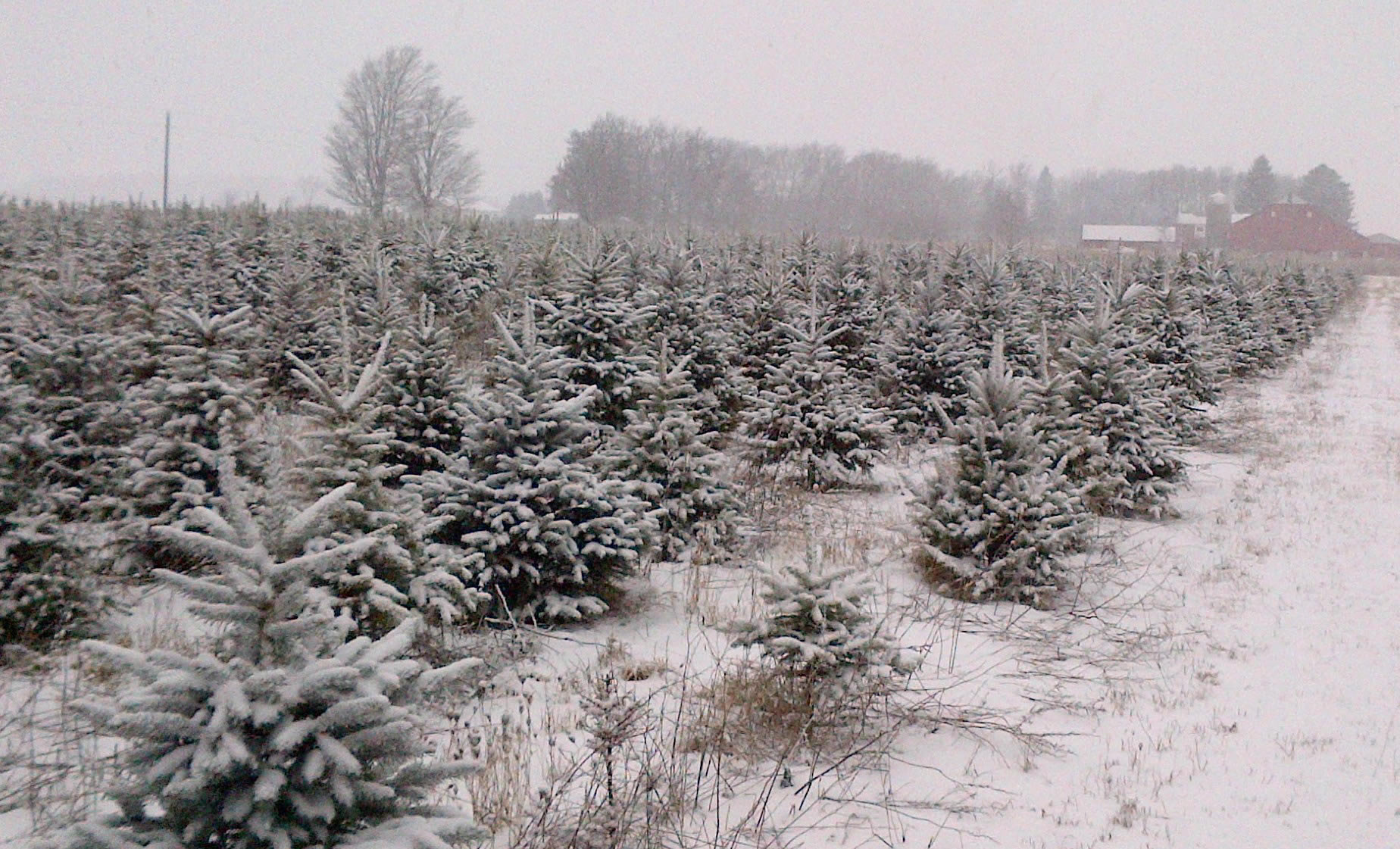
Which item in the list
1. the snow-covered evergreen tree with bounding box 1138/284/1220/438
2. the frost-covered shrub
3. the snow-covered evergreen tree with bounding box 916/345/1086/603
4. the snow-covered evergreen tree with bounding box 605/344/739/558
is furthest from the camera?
the snow-covered evergreen tree with bounding box 1138/284/1220/438

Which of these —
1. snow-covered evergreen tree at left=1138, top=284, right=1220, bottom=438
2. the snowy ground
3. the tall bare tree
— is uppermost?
the tall bare tree

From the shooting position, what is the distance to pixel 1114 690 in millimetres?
5566

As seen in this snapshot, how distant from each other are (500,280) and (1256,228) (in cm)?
8264

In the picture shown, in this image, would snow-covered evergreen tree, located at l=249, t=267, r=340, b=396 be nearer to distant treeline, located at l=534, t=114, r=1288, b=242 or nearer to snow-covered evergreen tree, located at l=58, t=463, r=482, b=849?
snow-covered evergreen tree, located at l=58, t=463, r=482, b=849

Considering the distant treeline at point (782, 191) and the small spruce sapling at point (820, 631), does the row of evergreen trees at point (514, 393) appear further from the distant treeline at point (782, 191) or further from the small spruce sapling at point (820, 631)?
the distant treeline at point (782, 191)

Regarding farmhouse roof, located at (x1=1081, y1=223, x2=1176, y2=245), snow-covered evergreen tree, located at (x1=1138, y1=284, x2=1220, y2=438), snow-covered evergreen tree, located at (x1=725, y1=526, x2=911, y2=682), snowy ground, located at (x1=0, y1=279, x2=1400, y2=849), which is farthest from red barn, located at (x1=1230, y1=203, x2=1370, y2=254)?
snow-covered evergreen tree, located at (x1=725, y1=526, x2=911, y2=682)

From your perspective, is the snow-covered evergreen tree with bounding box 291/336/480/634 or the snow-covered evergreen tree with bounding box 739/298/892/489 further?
the snow-covered evergreen tree with bounding box 739/298/892/489

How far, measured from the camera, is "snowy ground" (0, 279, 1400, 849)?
4.21m

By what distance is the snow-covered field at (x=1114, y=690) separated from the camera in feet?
13.9

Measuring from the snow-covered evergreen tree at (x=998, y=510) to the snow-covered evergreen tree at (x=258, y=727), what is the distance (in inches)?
205

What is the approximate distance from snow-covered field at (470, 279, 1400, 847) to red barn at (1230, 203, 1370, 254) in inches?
3191

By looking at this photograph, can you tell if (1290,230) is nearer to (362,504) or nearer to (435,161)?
(435,161)

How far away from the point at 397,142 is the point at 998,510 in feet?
180

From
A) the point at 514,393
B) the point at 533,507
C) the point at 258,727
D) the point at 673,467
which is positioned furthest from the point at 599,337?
the point at 258,727
